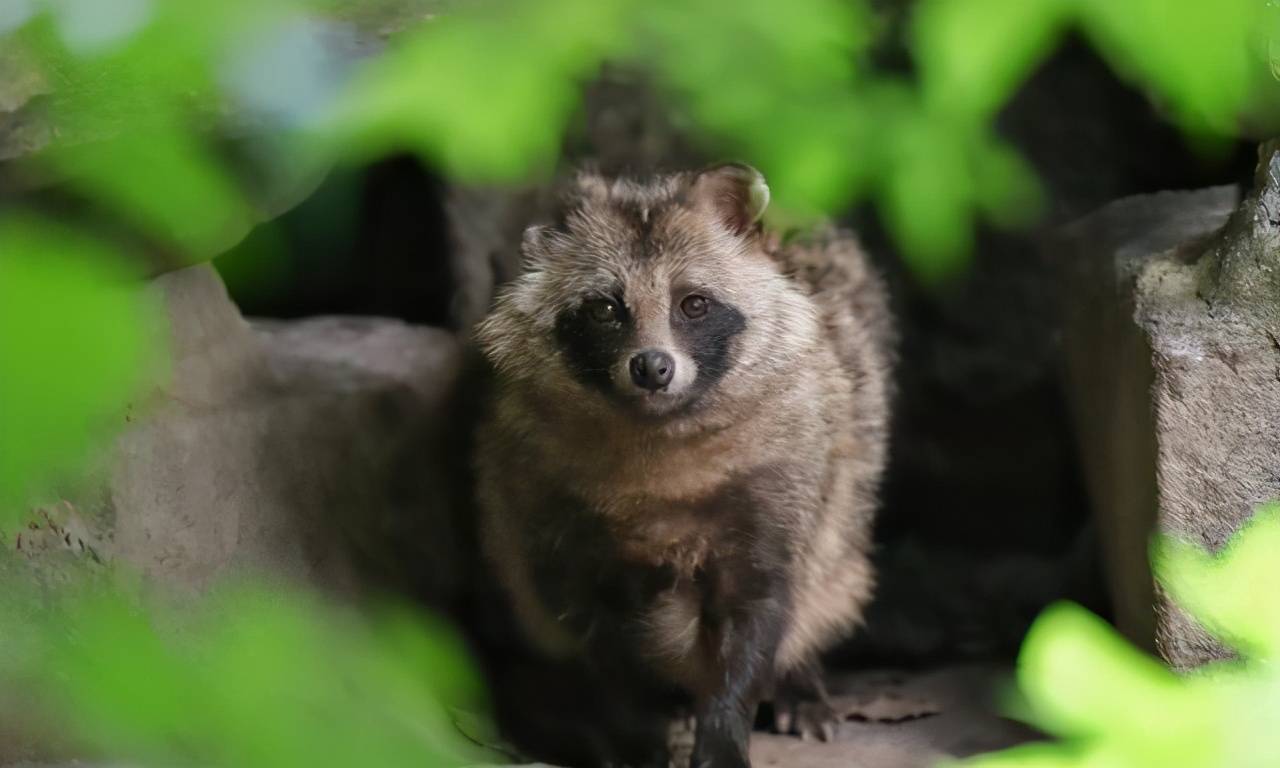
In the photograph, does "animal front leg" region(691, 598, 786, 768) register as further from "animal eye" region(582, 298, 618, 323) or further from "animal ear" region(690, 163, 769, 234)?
"animal ear" region(690, 163, 769, 234)

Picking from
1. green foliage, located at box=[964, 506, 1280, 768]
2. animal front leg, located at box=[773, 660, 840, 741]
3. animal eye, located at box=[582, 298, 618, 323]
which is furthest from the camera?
animal front leg, located at box=[773, 660, 840, 741]

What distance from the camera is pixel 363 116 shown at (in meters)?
1.25

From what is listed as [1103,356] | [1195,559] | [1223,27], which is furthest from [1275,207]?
[1195,559]

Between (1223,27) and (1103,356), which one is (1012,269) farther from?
(1223,27)

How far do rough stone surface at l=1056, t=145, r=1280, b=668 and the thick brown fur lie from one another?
0.93 metres

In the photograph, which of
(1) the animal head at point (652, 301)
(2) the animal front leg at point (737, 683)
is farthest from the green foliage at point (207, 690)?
(2) the animal front leg at point (737, 683)

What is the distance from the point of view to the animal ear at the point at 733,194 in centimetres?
370

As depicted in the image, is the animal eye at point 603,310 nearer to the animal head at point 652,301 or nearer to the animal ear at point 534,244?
the animal head at point 652,301

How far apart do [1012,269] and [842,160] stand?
380 cm

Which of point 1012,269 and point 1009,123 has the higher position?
point 1009,123

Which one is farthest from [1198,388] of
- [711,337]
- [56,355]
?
[56,355]

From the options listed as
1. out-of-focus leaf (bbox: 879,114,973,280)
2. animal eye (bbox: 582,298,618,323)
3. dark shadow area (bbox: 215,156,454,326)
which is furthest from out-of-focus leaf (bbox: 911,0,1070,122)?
dark shadow area (bbox: 215,156,454,326)

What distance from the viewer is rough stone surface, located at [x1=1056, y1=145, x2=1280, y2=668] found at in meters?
2.99

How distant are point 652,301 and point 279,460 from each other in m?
1.33
